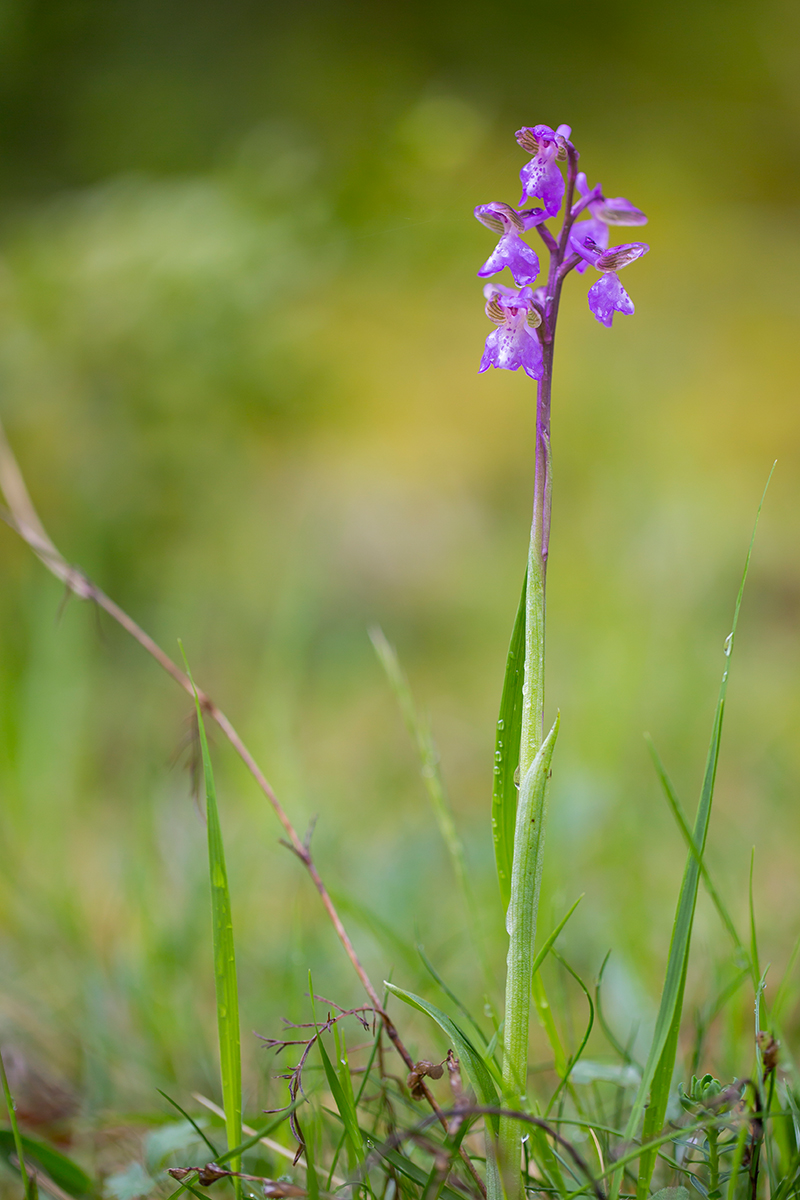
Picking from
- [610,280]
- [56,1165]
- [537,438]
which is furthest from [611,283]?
[56,1165]

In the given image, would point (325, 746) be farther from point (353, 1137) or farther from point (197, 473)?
point (353, 1137)

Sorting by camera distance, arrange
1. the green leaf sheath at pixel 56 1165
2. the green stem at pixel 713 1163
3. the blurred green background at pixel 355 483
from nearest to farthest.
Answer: the green stem at pixel 713 1163 → the green leaf sheath at pixel 56 1165 → the blurred green background at pixel 355 483

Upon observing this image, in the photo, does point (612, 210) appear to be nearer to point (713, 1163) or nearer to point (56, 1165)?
point (713, 1163)

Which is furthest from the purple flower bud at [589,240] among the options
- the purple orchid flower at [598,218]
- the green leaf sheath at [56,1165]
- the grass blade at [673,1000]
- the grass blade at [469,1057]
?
the green leaf sheath at [56,1165]

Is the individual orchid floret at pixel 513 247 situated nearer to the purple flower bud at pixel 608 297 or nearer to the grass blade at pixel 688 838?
the purple flower bud at pixel 608 297

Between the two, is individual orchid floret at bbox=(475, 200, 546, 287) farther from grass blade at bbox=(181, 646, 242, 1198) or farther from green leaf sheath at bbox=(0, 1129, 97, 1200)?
green leaf sheath at bbox=(0, 1129, 97, 1200)

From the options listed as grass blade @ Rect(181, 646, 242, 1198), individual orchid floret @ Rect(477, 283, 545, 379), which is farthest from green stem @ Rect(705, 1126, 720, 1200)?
individual orchid floret @ Rect(477, 283, 545, 379)
